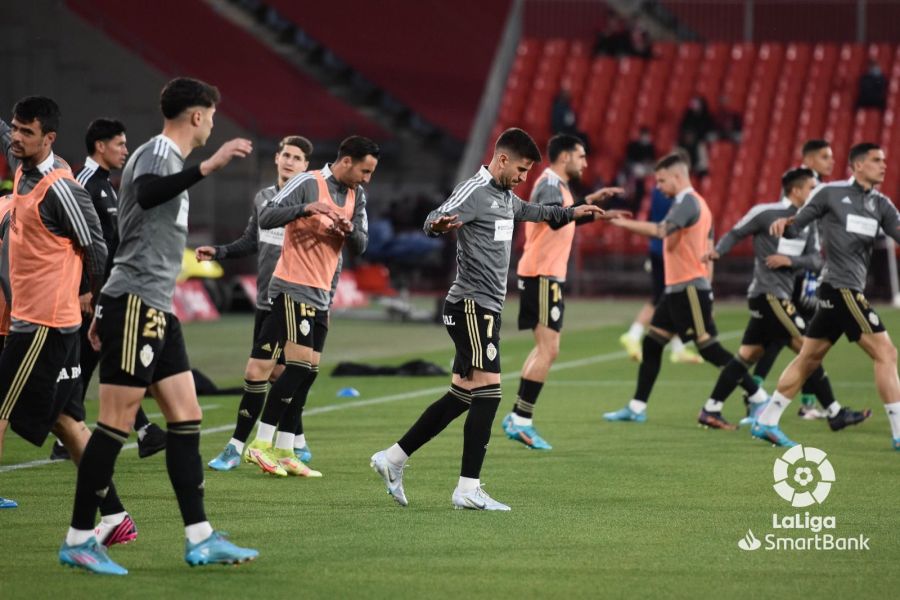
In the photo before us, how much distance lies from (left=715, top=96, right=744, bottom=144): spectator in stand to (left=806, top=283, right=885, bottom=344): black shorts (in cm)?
2222

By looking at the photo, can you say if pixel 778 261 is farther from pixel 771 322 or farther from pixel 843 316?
pixel 843 316

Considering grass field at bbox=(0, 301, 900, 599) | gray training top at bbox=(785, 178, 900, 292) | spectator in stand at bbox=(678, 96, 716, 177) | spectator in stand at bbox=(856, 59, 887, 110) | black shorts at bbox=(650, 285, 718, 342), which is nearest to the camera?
grass field at bbox=(0, 301, 900, 599)

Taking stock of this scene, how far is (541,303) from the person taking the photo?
10.8 metres

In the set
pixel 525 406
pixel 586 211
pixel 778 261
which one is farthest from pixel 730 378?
pixel 586 211

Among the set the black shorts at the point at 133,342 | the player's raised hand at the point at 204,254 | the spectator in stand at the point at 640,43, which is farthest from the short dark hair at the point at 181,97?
the spectator in stand at the point at 640,43

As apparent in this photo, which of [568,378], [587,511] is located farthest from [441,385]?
[587,511]

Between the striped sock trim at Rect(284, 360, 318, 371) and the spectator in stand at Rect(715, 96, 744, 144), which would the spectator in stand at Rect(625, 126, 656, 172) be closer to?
the spectator in stand at Rect(715, 96, 744, 144)

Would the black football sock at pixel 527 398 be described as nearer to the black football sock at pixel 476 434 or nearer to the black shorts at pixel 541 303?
the black shorts at pixel 541 303

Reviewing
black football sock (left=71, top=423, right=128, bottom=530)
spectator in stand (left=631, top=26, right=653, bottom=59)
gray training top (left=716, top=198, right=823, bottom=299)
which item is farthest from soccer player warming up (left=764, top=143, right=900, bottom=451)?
spectator in stand (left=631, top=26, right=653, bottom=59)

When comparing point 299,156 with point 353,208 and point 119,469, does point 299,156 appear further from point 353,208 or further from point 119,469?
point 119,469

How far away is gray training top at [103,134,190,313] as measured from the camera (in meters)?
6.16

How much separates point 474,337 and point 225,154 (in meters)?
2.49

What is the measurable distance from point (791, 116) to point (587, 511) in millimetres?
26234

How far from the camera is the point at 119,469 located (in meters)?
9.17
